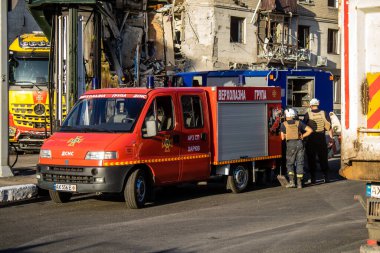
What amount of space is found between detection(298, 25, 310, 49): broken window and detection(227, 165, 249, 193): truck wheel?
31.8 m

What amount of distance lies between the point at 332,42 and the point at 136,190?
125 ft

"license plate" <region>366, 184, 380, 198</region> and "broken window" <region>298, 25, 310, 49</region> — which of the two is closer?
"license plate" <region>366, 184, 380, 198</region>

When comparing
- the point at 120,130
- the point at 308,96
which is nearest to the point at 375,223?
the point at 120,130

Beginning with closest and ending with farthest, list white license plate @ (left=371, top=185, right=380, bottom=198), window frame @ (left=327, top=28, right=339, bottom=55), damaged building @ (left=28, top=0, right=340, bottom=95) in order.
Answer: white license plate @ (left=371, top=185, right=380, bottom=198) → damaged building @ (left=28, top=0, right=340, bottom=95) → window frame @ (left=327, top=28, right=339, bottom=55)

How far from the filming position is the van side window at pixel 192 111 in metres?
13.4

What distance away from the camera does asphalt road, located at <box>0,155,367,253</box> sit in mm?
9008

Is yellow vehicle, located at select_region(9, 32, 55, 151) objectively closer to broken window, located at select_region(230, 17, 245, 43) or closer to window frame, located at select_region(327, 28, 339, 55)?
broken window, located at select_region(230, 17, 245, 43)

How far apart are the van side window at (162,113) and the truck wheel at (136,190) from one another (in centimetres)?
94

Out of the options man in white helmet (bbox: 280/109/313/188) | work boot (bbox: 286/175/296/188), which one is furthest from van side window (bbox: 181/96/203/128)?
work boot (bbox: 286/175/296/188)

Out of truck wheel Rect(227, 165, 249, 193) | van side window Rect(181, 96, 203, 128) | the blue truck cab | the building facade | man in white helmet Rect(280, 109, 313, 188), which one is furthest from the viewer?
the building facade

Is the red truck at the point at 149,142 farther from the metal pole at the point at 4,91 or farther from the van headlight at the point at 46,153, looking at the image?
the metal pole at the point at 4,91

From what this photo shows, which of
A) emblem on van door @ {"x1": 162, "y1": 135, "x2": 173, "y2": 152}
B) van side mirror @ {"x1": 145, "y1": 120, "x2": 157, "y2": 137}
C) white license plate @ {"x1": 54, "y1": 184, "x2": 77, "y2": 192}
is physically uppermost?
van side mirror @ {"x1": 145, "y1": 120, "x2": 157, "y2": 137}

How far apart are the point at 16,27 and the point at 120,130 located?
24.2m

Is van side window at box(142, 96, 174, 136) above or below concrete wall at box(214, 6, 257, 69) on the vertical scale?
below
